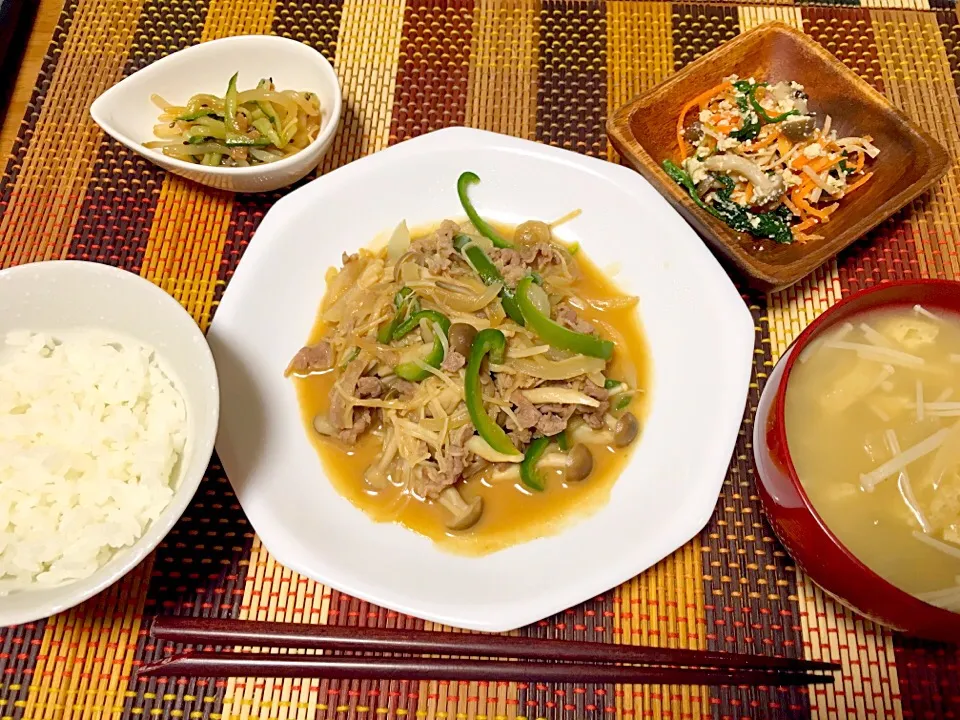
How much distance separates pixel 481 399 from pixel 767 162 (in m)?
1.58

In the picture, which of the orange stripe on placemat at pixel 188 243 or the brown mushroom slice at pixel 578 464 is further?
the orange stripe on placemat at pixel 188 243

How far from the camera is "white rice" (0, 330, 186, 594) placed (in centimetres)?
190

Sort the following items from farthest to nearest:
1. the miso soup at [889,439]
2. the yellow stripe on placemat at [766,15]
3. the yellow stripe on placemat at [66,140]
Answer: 1. the yellow stripe on placemat at [766,15]
2. the yellow stripe on placemat at [66,140]
3. the miso soup at [889,439]

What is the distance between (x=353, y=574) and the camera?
2.08 m

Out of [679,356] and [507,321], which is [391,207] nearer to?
[507,321]

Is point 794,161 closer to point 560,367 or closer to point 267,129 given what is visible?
point 560,367

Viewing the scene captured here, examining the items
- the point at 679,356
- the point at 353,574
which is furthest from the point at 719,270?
the point at 353,574

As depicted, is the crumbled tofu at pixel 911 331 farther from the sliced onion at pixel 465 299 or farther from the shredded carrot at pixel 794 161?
the sliced onion at pixel 465 299

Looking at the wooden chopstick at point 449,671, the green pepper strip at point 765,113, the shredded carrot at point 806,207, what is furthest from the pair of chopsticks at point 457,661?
the green pepper strip at point 765,113

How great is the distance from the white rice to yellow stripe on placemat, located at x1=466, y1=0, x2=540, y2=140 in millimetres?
1853

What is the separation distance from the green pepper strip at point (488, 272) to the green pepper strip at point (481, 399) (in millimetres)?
149

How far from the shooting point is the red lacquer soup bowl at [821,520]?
1.74 metres

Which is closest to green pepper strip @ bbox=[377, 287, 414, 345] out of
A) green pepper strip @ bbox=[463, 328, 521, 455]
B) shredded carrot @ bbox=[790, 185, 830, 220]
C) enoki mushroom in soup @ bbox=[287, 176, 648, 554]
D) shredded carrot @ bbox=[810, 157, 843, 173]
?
enoki mushroom in soup @ bbox=[287, 176, 648, 554]

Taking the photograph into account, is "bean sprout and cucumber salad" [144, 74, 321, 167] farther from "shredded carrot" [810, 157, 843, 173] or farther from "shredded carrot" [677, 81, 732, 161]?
"shredded carrot" [810, 157, 843, 173]
